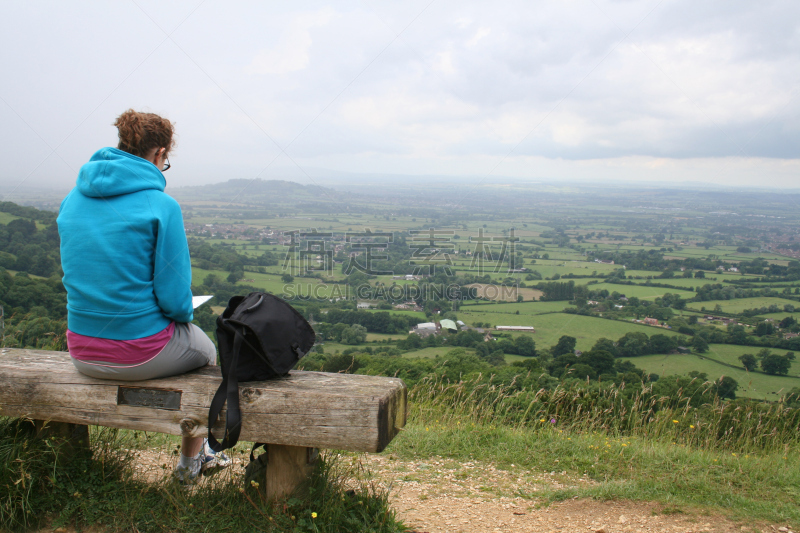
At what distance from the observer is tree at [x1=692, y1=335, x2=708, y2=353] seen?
14.7 metres

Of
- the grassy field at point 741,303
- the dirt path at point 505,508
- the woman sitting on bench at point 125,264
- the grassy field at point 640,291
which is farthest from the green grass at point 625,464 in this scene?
the grassy field at point 640,291

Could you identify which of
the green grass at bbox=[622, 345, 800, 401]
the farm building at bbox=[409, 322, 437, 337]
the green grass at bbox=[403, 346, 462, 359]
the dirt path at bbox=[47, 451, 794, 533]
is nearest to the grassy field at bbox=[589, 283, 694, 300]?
the green grass at bbox=[622, 345, 800, 401]

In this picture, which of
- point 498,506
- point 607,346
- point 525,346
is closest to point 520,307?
point 525,346

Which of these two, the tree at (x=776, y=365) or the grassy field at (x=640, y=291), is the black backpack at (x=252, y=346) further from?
the grassy field at (x=640, y=291)

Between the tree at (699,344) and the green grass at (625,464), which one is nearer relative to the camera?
the green grass at (625,464)

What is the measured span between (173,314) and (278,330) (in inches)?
23.3

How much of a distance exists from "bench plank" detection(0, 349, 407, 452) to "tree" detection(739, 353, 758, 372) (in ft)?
44.6

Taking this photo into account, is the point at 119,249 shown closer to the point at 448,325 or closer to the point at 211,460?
the point at 211,460

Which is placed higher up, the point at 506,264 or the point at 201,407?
the point at 201,407

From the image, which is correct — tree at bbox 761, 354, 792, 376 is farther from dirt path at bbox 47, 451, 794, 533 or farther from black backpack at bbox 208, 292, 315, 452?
black backpack at bbox 208, 292, 315, 452

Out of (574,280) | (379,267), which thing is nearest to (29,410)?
(379,267)

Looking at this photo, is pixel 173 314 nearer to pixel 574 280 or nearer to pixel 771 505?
pixel 771 505

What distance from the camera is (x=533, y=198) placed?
2196 inches

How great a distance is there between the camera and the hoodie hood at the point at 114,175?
2215 mm
